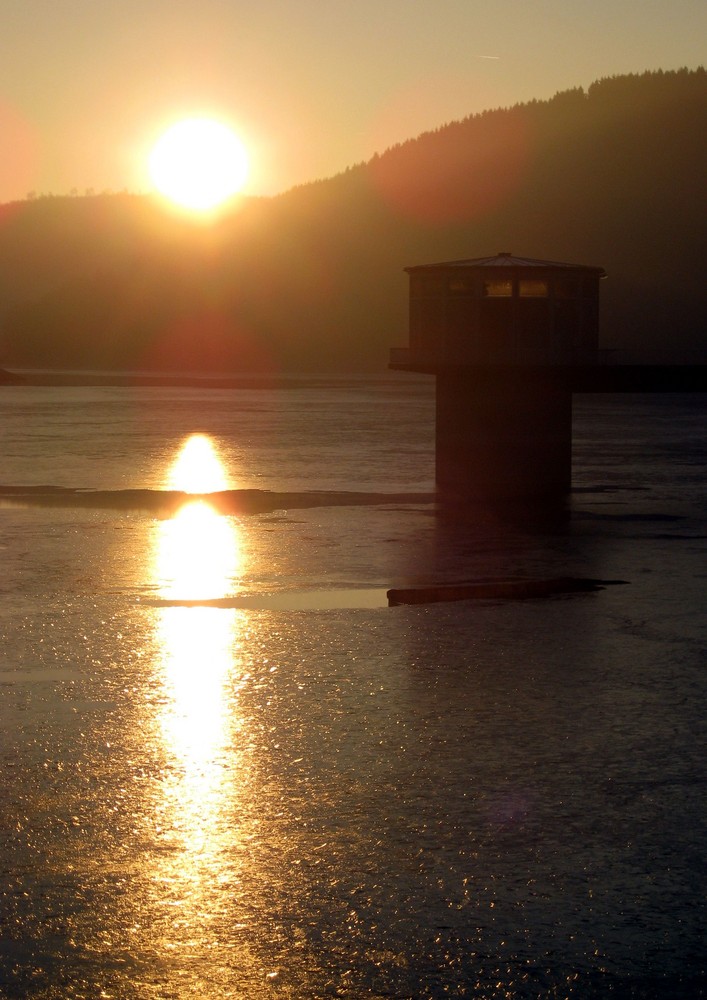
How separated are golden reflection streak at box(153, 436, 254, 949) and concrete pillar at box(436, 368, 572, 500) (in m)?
11.7

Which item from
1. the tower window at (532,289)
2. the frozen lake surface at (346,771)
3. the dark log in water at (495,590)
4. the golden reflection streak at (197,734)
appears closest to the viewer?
the frozen lake surface at (346,771)

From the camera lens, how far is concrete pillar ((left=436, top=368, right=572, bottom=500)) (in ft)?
96.2

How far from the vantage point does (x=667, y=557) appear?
691 inches

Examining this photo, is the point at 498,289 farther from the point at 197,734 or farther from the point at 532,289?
the point at 197,734

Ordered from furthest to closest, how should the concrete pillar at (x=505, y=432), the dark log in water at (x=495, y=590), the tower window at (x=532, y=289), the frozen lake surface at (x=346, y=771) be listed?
the tower window at (x=532, y=289) < the concrete pillar at (x=505, y=432) < the dark log in water at (x=495, y=590) < the frozen lake surface at (x=346, y=771)

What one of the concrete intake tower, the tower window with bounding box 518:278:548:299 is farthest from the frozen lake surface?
the tower window with bounding box 518:278:548:299

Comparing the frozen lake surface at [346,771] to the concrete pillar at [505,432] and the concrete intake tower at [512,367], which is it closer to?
the concrete pillar at [505,432]

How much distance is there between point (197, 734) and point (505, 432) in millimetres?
21577

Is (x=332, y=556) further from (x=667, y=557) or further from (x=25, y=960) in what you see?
(x=25, y=960)

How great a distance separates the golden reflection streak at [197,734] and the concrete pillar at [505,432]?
1171cm

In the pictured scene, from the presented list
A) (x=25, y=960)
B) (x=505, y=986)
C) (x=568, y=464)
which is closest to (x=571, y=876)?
(x=505, y=986)

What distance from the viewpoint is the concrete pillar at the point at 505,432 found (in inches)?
1155

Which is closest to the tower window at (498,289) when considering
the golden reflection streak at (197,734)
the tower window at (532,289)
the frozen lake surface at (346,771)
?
the tower window at (532,289)

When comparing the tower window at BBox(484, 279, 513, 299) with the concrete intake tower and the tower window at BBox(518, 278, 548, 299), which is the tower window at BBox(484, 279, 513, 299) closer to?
the concrete intake tower
